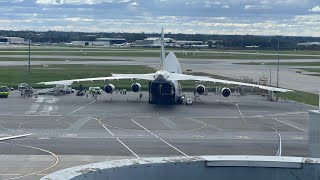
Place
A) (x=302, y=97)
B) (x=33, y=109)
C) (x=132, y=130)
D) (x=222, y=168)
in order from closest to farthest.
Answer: (x=222, y=168) < (x=132, y=130) < (x=33, y=109) < (x=302, y=97)

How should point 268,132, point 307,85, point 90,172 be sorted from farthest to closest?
point 307,85, point 268,132, point 90,172

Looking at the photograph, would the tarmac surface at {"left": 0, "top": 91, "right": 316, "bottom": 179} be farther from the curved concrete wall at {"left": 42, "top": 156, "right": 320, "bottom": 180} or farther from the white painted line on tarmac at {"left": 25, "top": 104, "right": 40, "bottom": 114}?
the curved concrete wall at {"left": 42, "top": 156, "right": 320, "bottom": 180}

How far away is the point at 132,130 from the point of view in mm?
65438


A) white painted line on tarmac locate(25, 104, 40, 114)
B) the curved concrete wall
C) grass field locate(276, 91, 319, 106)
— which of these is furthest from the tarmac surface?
the curved concrete wall

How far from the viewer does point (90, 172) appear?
13094 millimetres

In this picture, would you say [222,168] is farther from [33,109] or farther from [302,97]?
[302,97]

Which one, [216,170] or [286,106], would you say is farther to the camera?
[286,106]

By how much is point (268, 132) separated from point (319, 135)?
1341 inches

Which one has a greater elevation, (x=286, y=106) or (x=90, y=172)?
(x=90, y=172)

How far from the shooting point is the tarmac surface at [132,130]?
51375mm

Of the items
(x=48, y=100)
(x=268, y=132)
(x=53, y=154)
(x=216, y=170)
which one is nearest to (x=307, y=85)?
(x=48, y=100)

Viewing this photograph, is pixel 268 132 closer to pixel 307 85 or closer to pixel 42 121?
pixel 42 121

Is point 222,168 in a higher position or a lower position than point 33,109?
Answer: higher

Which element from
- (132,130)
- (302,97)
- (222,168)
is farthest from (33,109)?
(222,168)
